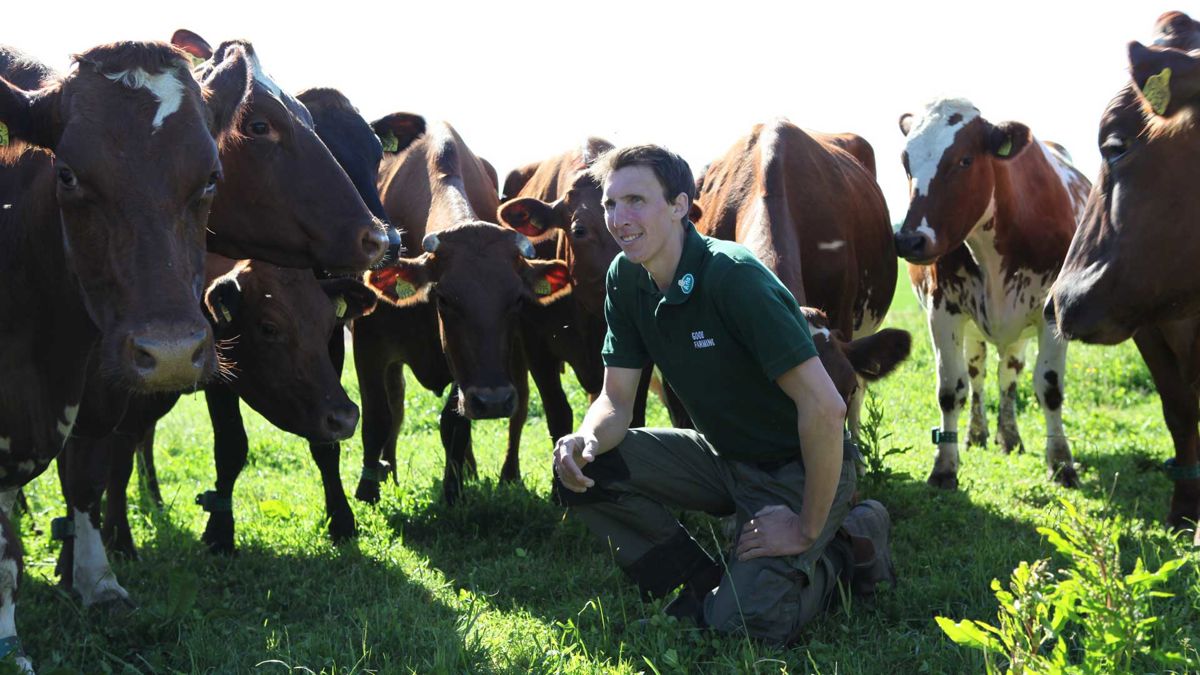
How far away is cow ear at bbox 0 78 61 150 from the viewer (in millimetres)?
3799

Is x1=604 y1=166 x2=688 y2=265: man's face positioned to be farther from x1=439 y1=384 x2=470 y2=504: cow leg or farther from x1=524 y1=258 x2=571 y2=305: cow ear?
x1=439 y1=384 x2=470 y2=504: cow leg

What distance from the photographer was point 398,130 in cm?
818

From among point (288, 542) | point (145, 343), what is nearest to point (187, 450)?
point (288, 542)

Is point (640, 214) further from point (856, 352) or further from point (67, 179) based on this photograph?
point (67, 179)

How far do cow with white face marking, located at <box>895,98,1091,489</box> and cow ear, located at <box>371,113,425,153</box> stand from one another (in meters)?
3.28

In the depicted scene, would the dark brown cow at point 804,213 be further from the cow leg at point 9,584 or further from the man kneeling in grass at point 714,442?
the cow leg at point 9,584

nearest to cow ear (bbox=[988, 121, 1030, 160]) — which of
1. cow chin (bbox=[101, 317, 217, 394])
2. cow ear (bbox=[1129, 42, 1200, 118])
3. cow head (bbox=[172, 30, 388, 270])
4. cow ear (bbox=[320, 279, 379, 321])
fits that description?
cow ear (bbox=[1129, 42, 1200, 118])

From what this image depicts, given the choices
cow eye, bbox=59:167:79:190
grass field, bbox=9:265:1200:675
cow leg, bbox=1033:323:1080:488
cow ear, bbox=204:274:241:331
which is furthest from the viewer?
cow leg, bbox=1033:323:1080:488

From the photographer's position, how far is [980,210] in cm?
756

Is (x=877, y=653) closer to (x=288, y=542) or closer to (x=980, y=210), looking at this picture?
(x=288, y=542)

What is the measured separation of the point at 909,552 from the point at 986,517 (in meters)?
0.91

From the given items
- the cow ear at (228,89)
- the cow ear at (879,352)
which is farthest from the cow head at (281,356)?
the cow ear at (879,352)

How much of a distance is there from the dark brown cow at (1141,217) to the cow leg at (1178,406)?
1044 mm

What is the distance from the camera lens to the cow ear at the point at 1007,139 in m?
7.49
